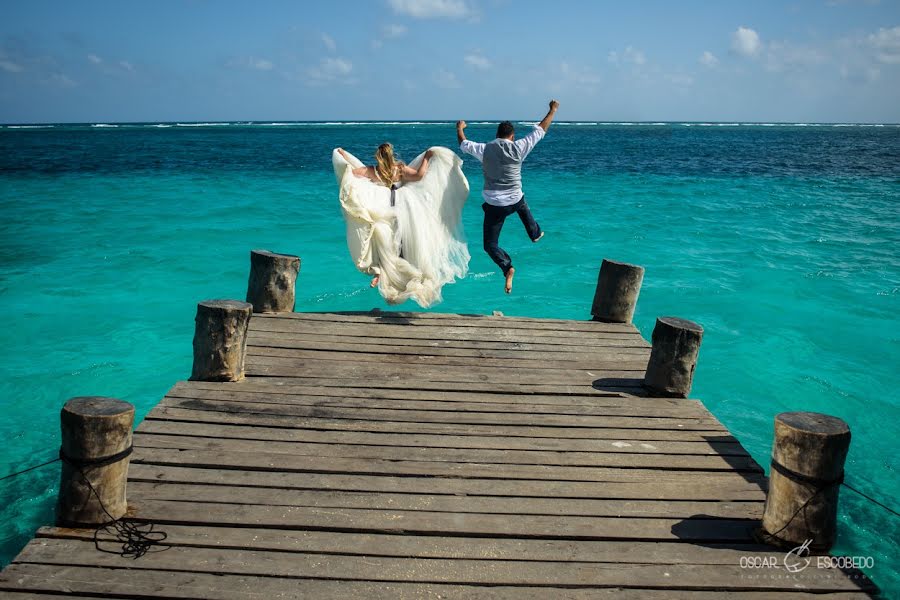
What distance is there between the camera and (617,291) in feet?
Answer: 24.2

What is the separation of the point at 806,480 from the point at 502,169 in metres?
4.75

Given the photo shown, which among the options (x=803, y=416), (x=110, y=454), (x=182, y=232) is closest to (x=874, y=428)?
(x=803, y=416)

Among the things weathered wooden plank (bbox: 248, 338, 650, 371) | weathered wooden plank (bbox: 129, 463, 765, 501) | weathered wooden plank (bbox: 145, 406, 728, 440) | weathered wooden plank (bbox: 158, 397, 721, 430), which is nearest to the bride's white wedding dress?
weathered wooden plank (bbox: 248, 338, 650, 371)

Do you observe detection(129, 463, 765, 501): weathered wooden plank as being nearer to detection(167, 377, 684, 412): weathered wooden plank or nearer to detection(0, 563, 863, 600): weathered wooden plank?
detection(0, 563, 863, 600): weathered wooden plank

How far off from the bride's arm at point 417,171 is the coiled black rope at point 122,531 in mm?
4790

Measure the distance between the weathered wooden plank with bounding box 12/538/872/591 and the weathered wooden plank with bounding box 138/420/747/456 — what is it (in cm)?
122

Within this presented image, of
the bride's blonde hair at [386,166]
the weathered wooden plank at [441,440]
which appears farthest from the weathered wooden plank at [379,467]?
the bride's blonde hair at [386,166]

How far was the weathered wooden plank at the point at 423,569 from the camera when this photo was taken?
3291 millimetres

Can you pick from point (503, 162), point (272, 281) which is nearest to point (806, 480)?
point (503, 162)

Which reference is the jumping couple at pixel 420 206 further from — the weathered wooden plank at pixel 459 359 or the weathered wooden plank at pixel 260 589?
the weathered wooden plank at pixel 260 589

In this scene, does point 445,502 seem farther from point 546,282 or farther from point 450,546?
point 546,282

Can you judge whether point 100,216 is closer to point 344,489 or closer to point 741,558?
point 344,489

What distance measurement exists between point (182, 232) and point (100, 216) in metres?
4.11

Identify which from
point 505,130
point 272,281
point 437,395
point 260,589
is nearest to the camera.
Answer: point 260,589
